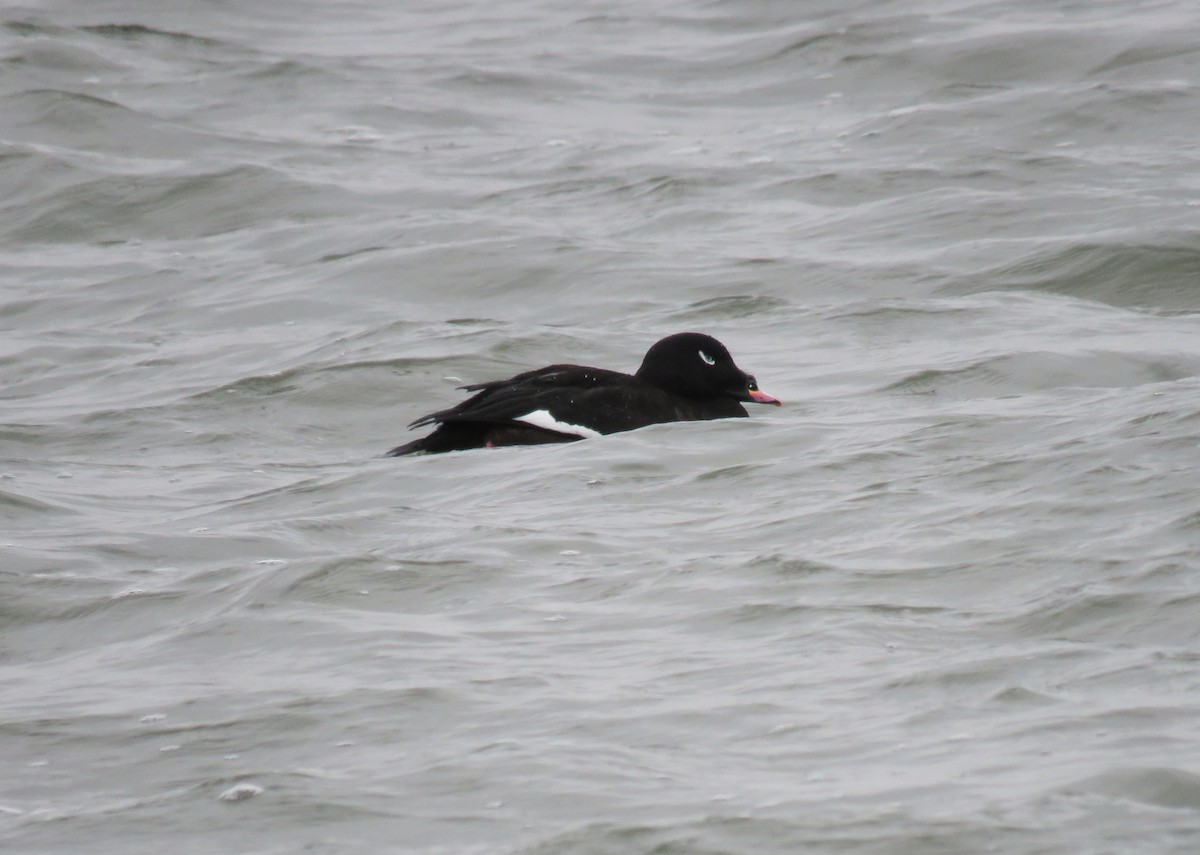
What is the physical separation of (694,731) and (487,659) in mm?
853

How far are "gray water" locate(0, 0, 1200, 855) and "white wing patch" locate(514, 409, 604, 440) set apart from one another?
0.77 feet

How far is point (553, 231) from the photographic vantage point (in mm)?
12852

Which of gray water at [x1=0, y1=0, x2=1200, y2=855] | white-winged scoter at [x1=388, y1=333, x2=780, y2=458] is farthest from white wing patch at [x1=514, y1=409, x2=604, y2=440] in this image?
gray water at [x1=0, y1=0, x2=1200, y2=855]

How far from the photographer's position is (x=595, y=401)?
8234 millimetres

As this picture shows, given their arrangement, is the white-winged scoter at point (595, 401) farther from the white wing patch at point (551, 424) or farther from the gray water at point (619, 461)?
the gray water at point (619, 461)

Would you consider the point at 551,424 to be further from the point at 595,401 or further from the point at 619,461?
the point at 619,461

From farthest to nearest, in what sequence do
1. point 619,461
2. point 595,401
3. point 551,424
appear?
1. point 595,401
2. point 551,424
3. point 619,461

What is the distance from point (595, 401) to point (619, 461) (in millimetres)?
706

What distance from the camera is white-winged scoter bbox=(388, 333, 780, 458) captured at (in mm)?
8164

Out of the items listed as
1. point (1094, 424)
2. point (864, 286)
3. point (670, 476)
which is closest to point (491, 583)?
point (670, 476)

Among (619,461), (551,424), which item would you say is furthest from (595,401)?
(619,461)

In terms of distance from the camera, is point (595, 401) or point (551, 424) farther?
point (595, 401)

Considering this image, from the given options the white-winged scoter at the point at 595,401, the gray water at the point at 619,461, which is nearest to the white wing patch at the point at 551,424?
the white-winged scoter at the point at 595,401

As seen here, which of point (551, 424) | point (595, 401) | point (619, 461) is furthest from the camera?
point (595, 401)
